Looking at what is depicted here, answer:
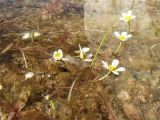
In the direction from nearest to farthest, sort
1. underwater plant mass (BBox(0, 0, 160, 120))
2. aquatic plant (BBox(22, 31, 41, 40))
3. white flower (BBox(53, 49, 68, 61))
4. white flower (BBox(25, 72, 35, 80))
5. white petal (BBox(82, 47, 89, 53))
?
underwater plant mass (BBox(0, 0, 160, 120)), white flower (BBox(25, 72, 35, 80)), white flower (BBox(53, 49, 68, 61)), white petal (BBox(82, 47, 89, 53)), aquatic plant (BBox(22, 31, 41, 40))

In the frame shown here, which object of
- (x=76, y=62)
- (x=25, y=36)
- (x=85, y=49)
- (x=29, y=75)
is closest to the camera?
(x=29, y=75)

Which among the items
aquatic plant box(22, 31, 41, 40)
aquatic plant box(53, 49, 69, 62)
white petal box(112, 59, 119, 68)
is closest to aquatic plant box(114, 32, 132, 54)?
white petal box(112, 59, 119, 68)

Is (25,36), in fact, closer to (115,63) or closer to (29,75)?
(29,75)

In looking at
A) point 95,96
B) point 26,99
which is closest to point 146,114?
point 95,96

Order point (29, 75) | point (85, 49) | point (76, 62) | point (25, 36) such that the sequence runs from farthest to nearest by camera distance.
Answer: point (25, 36), point (85, 49), point (76, 62), point (29, 75)

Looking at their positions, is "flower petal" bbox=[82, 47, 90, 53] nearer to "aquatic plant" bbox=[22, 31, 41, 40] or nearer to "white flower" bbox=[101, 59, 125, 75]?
"white flower" bbox=[101, 59, 125, 75]

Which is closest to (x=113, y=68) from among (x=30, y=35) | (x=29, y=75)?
(x=29, y=75)

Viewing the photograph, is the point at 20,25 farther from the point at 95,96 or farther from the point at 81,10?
the point at 95,96

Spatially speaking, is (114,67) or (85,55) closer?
(114,67)
